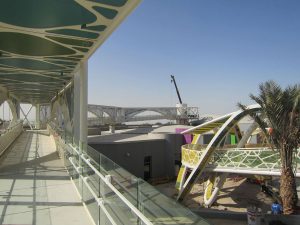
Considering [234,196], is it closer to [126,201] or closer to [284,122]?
[284,122]

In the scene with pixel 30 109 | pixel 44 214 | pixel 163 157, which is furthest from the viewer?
pixel 30 109

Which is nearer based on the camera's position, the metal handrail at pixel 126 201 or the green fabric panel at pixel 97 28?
the metal handrail at pixel 126 201

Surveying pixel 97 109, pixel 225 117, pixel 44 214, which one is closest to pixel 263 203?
pixel 225 117

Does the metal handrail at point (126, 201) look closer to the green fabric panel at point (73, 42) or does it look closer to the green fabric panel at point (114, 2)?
the green fabric panel at point (114, 2)

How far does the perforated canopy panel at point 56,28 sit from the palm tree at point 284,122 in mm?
6241

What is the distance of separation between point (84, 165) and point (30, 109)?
3809 cm

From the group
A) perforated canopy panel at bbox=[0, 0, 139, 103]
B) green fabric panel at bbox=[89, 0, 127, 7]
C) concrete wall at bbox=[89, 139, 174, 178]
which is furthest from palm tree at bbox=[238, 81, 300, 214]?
concrete wall at bbox=[89, 139, 174, 178]

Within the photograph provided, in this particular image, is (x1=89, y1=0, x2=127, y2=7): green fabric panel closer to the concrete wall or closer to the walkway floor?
the walkway floor

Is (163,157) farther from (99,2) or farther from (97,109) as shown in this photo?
(97,109)

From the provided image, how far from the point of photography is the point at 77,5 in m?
5.32

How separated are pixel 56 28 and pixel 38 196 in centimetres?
372

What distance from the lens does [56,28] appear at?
6770 millimetres

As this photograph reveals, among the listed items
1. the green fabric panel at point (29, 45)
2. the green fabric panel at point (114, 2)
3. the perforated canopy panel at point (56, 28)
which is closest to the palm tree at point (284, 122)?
the perforated canopy panel at point (56, 28)

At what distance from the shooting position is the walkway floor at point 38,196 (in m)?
5.81
